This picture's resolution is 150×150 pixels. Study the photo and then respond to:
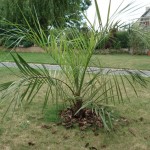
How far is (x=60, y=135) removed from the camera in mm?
3742

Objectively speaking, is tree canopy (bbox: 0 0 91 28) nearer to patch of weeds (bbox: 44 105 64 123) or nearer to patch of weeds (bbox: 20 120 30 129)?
patch of weeds (bbox: 44 105 64 123)

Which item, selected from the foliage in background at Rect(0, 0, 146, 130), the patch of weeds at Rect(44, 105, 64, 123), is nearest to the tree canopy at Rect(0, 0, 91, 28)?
the patch of weeds at Rect(44, 105, 64, 123)

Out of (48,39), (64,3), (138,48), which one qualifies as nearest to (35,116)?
(48,39)

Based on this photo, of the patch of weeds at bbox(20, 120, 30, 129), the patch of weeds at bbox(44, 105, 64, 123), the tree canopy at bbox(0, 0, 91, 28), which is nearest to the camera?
the patch of weeds at bbox(20, 120, 30, 129)

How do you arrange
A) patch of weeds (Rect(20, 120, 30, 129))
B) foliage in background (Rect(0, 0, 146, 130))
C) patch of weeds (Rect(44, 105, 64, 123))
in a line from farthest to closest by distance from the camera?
patch of weeds (Rect(44, 105, 64, 123)) < patch of weeds (Rect(20, 120, 30, 129)) < foliage in background (Rect(0, 0, 146, 130))

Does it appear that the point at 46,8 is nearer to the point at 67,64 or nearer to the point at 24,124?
the point at 67,64

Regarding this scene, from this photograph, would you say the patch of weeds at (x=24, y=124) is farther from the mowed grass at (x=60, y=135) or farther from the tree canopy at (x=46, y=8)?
the tree canopy at (x=46, y=8)

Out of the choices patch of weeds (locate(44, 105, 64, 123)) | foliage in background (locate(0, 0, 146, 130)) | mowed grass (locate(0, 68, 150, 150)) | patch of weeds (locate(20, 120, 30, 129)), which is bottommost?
mowed grass (locate(0, 68, 150, 150))

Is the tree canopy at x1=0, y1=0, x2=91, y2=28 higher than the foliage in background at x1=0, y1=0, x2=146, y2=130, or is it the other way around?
the tree canopy at x1=0, y1=0, x2=91, y2=28

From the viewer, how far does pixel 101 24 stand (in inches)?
136

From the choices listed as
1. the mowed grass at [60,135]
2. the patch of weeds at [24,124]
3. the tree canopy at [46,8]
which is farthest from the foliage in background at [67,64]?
the tree canopy at [46,8]

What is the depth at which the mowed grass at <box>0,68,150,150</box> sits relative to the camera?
11.3 feet

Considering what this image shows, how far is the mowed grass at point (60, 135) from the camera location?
343 centimetres

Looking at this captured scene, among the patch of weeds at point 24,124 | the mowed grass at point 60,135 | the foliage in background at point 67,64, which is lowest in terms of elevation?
the mowed grass at point 60,135
